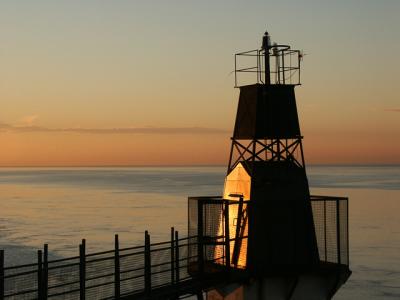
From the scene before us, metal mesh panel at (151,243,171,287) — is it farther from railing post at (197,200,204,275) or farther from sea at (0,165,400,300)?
sea at (0,165,400,300)

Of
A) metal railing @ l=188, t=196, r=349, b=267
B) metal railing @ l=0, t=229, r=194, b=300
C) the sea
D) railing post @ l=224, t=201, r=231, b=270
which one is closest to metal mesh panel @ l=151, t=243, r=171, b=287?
metal railing @ l=0, t=229, r=194, b=300

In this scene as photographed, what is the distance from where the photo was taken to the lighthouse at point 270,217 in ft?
77.0

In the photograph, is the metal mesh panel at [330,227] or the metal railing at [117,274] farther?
the metal mesh panel at [330,227]

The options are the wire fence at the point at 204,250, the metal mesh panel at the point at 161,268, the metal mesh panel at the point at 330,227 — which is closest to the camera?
the wire fence at the point at 204,250

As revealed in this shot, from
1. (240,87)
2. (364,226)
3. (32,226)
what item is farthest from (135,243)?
(240,87)

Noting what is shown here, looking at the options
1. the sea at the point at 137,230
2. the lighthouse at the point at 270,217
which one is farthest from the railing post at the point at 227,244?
the sea at the point at 137,230

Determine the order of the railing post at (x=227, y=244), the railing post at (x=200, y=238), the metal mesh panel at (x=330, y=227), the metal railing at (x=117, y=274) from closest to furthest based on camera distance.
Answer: the metal railing at (x=117, y=274) → the railing post at (x=200, y=238) → the railing post at (x=227, y=244) → the metal mesh panel at (x=330, y=227)

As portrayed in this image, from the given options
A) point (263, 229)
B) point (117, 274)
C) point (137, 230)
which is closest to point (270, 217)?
point (263, 229)

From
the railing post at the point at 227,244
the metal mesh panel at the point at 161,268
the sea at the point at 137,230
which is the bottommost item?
the sea at the point at 137,230

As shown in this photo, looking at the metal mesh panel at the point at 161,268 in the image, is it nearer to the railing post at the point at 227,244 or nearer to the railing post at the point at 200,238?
the railing post at the point at 200,238

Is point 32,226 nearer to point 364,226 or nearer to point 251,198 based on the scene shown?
point 364,226

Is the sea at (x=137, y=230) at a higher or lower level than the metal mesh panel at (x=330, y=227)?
lower

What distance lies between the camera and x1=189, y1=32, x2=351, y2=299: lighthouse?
2348cm

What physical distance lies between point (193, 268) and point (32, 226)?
59978mm
